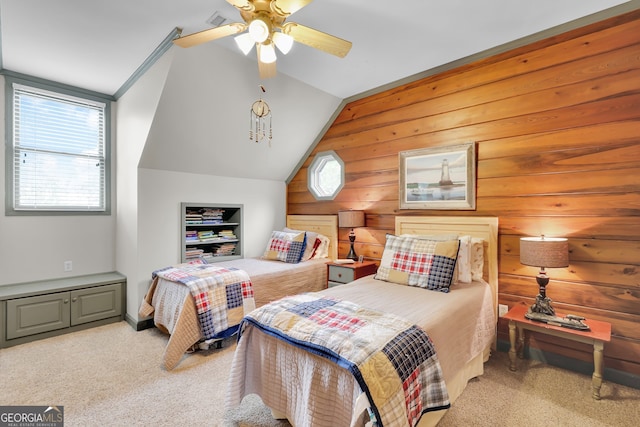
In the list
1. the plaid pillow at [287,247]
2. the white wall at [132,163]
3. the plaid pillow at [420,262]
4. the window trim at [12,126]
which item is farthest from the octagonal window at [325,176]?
the window trim at [12,126]

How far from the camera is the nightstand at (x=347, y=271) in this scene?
3.26 meters

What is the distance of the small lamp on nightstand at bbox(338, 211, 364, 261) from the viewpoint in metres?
3.56

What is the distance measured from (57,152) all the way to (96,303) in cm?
176

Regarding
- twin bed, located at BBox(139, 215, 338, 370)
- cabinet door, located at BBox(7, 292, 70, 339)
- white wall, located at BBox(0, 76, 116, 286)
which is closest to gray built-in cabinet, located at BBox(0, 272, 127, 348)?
cabinet door, located at BBox(7, 292, 70, 339)

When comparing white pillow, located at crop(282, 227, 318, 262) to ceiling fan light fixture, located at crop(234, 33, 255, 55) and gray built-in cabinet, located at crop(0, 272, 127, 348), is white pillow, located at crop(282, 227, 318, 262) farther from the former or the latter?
ceiling fan light fixture, located at crop(234, 33, 255, 55)

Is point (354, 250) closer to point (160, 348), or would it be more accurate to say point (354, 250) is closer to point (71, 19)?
point (160, 348)

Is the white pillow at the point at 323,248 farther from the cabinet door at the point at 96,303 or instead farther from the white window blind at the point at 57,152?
the white window blind at the point at 57,152

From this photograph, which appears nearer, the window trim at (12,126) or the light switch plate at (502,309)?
the light switch plate at (502,309)

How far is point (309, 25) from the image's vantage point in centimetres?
232

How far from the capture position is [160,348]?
2738mm

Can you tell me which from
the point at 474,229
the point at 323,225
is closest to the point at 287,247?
the point at 323,225

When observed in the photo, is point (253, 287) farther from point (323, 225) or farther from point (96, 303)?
point (96, 303)

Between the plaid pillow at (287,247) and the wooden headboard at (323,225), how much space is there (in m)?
0.37

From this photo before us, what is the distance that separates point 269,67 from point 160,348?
2606 millimetres
